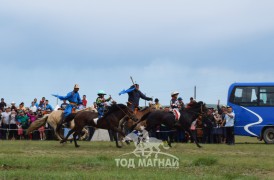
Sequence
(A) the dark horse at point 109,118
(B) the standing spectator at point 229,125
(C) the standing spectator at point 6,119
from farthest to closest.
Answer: (C) the standing spectator at point 6,119
(B) the standing spectator at point 229,125
(A) the dark horse at point 109,118

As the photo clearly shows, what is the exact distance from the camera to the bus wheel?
32.6 m

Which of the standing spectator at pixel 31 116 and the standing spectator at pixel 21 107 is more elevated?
the standing spectator at pixel 21 107

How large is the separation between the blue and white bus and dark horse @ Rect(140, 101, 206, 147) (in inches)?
290

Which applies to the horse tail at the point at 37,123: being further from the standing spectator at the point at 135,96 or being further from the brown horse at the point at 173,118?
the brown horse at the point at 173,118

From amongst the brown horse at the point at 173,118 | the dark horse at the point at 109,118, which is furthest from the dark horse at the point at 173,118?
the dark horse at the point at 109,118

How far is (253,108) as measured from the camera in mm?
33188

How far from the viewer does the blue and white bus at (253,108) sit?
108 feet

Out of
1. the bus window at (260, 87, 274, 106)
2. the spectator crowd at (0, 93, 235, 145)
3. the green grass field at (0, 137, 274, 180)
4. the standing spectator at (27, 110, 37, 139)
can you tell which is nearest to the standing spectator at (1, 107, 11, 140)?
the spectator crowd at (0, 93, 235, 145)

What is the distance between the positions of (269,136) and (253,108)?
1.73m

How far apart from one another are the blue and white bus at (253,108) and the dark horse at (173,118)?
7357mm

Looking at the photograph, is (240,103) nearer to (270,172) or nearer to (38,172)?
(270,172)

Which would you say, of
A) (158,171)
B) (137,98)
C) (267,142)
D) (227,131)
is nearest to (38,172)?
(158,171)

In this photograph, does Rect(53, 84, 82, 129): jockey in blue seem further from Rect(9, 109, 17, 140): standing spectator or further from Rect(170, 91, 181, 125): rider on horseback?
Rect(9, 109, 17, 140): standing spectator

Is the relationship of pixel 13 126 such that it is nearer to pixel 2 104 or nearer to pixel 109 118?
pixel 2 104
